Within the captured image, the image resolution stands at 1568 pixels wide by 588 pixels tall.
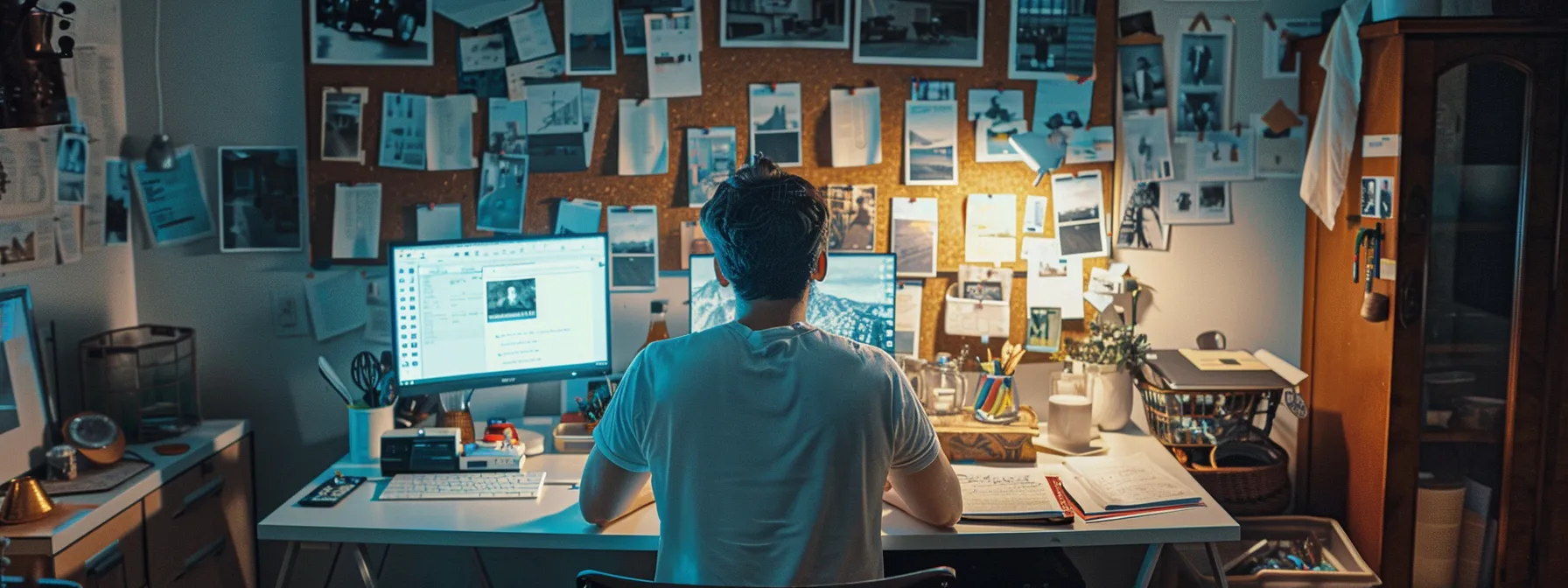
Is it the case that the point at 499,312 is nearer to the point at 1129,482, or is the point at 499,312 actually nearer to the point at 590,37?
the point at 590,37

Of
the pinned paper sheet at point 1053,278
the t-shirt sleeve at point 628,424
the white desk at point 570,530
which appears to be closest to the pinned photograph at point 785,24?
the pinned paper sheet at point 1053,278

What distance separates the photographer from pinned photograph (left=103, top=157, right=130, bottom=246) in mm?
2633

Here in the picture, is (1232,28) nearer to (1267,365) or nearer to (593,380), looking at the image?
(1267,365)

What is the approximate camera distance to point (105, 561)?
6.89ft

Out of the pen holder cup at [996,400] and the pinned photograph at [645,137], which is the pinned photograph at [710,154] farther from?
the pen holder cup at [996,400]

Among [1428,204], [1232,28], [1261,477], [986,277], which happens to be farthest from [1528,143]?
[986,277]

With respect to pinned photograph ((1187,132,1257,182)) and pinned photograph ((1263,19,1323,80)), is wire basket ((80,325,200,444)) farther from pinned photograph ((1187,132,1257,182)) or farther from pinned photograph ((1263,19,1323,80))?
pinned photograph ((1263,19,1323,80))

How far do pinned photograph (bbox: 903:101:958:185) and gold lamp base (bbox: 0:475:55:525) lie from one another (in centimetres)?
182

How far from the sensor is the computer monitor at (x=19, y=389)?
7.31 feet

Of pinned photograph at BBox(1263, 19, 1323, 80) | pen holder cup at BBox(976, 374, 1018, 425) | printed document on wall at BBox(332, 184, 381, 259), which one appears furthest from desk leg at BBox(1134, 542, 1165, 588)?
printed document on wall at BBox(332, 184, 381, 259)

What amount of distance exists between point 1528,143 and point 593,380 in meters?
2.05

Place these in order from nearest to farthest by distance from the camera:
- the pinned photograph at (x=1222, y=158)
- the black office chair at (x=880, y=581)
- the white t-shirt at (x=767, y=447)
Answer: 1. the black office chair at (x=880, y=581)
2. the white t-shirt at (x=767, y=447)
3. the pinned photograph at (x=1222, y=158)

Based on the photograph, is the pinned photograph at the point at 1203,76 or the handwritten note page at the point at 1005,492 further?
the pinned photograph at the point at 1203,76

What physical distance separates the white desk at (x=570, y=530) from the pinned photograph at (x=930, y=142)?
0.90 meters
